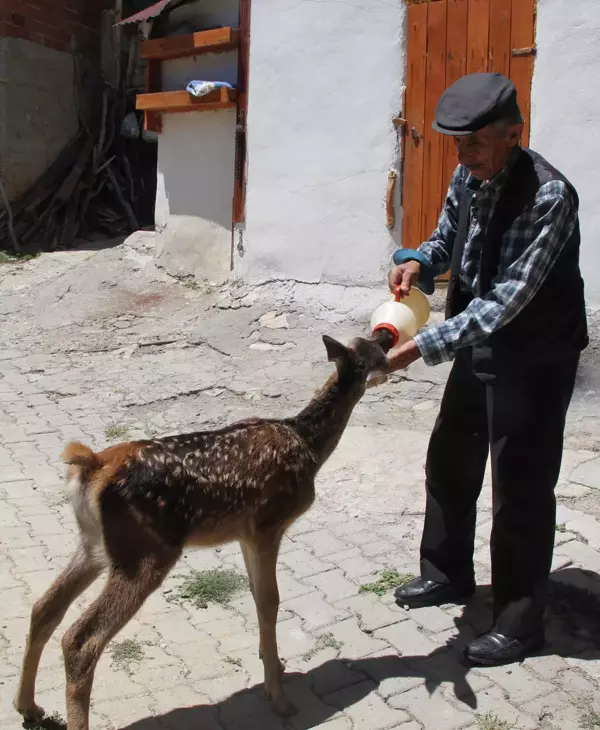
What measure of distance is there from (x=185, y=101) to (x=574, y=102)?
4305 millimetres

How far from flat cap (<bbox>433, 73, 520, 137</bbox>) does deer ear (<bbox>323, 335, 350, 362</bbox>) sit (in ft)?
3.28

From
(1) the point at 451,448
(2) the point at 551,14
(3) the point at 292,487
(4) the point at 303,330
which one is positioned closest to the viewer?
A: (3) the point at 292,487

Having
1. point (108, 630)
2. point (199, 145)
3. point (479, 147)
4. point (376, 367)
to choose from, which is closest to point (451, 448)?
point (376, 367)

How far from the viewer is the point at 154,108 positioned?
9977 mm

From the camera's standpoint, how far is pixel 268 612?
3.54 m

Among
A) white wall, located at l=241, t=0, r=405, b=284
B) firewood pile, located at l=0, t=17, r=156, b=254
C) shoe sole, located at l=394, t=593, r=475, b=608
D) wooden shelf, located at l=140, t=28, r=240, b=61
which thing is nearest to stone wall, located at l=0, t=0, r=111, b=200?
firewood pile, located at l=0, t=17, r=156, b=254

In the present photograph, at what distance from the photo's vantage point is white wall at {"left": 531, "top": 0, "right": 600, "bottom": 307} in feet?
23.4

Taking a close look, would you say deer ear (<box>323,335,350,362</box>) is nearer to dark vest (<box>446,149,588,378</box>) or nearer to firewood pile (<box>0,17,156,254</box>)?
dark vest (<box>446,149,588,378</box>)

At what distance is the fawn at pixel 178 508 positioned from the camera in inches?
123

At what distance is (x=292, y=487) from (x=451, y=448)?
3.12 ft

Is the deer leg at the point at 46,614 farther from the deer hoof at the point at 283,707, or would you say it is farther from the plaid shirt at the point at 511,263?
the plaid shirt at the point at 511,263

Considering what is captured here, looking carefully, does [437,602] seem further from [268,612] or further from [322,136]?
[322,136]

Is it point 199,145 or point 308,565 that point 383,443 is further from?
point 199,145

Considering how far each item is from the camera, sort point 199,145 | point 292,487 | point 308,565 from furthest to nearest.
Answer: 1. point 199,145
2. point 308,565
3. point 292,487
